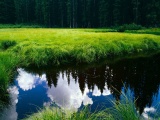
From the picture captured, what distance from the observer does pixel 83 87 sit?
831cm

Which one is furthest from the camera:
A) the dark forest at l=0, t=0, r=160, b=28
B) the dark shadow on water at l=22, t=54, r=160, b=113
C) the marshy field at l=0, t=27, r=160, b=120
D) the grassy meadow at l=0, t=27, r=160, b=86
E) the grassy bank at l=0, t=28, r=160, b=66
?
the dark forest at l=0, t=0, r=160, b=28

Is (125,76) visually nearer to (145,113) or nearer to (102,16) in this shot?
(145,113)

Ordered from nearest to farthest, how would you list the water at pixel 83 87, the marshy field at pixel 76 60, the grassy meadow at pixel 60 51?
the water at pixel 83 87, the marshy field at pixel 76 60, the grassy meadow at pixel 60 51

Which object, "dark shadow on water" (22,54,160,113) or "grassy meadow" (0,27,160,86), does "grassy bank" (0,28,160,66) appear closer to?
"grassy meadow" (0,27,160,86)

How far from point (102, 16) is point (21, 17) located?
28938 mm

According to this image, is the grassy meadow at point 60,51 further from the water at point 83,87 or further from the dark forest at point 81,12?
the dark forest at point 81,12

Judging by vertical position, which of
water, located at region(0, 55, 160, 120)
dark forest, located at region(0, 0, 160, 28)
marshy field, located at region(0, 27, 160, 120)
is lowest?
water, located at region(0, 55, 160, 120)

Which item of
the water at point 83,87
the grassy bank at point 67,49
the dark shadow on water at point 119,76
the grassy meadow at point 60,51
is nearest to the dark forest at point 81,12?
the grassy bank at point 67,49

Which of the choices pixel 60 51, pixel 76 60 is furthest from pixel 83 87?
pixel 60 51

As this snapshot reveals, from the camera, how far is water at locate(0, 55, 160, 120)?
6.36m

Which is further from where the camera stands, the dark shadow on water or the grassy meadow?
the grassy meadow

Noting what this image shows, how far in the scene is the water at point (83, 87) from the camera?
636cm

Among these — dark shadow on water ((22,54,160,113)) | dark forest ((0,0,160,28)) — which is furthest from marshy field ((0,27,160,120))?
dark forest ((0,0,160,28))

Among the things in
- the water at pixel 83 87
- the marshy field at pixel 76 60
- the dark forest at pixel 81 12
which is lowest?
the water at pixel 83 87
